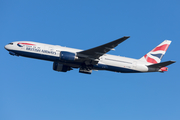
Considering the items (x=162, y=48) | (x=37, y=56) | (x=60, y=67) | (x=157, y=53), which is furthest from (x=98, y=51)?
(x=162, y=48)

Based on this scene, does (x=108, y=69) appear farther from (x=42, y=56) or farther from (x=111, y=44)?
(x=42, y=56)

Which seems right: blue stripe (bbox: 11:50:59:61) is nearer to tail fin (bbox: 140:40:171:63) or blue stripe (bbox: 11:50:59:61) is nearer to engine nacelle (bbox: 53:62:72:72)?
engine nacelle (bbox: 53:62:72:72)

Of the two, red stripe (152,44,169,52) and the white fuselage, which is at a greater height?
red stripe (152,44,169,52)

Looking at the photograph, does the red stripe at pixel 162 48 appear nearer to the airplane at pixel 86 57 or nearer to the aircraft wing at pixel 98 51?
the airplane at pixel 86 57

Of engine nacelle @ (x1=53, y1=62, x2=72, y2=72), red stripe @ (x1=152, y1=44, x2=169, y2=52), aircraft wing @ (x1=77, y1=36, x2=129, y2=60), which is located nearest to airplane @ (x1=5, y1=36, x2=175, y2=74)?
aircraft wing @ (x1=77, y1=36, x2=129, y2=60)

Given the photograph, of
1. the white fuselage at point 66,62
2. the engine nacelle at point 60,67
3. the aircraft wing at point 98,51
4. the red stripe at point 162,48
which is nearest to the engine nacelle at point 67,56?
the white fuselage at point 66,62

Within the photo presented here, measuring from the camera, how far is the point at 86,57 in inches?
1538

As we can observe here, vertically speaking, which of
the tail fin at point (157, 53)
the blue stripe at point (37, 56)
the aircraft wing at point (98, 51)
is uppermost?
the tail fin at point (157, 53)

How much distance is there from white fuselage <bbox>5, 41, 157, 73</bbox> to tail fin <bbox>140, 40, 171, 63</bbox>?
9.67 ft

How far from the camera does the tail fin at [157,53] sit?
4522cm

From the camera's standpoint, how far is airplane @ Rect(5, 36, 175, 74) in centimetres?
3834

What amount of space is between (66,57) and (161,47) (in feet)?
67.7

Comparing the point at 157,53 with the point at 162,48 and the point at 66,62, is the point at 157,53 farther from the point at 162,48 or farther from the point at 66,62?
the point at 66,62

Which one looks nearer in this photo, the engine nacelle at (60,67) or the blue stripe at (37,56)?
the blue stripe at (37,56)
